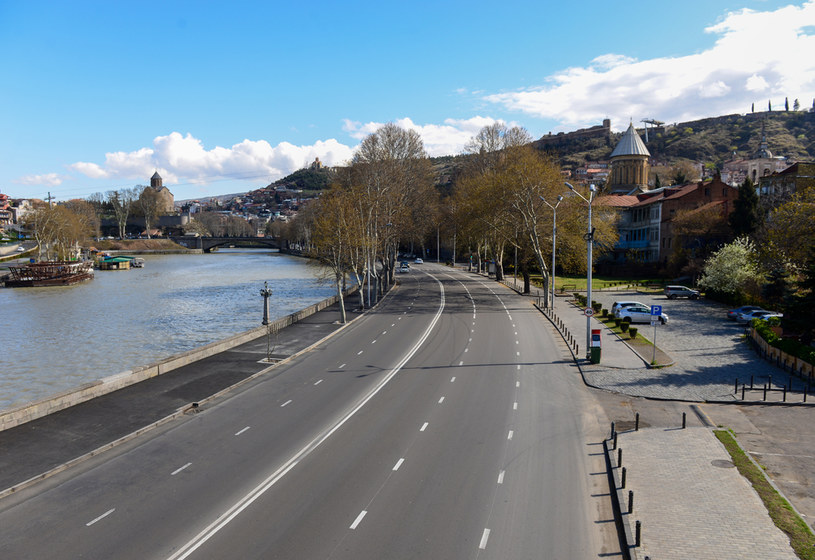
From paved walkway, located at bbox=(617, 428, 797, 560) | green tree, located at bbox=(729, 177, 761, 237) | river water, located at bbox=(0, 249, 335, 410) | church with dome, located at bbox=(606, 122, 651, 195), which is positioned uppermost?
church with dome, located at bbox=(606, 122, 651, 195)

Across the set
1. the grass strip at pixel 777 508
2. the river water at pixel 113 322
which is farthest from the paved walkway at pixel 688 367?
the river water at pixel 113 322

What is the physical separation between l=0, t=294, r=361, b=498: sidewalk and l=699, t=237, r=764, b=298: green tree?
36773 millimetres

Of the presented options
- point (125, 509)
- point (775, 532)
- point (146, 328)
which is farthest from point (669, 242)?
point (125, 509)

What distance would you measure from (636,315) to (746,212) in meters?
26.7

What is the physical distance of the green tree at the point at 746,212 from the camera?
5391 cm

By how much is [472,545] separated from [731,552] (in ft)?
15.7

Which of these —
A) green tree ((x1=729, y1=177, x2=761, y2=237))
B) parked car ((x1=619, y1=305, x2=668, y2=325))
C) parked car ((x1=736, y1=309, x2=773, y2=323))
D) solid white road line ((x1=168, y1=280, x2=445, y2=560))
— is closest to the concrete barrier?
solid white road line ((x1=168, y1=280, x2=445, y2=560))

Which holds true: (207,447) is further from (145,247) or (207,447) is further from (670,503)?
(145,247)

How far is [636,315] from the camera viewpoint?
37.5m

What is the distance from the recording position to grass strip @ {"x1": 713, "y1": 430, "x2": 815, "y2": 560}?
1028 cm

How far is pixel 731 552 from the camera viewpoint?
10.0 meters

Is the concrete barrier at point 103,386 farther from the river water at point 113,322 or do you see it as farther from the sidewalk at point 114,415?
the river water at point 113,322

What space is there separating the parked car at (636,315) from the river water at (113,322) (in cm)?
2800

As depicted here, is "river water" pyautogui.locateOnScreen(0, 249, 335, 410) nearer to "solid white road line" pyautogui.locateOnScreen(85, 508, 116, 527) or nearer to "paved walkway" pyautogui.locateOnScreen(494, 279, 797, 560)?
"solid white road line" pyautogui.locateOnScreen(85, 508, 116, 527)
